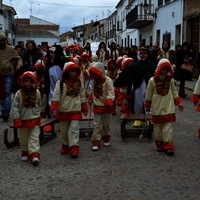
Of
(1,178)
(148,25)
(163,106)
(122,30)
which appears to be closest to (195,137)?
(163,106)

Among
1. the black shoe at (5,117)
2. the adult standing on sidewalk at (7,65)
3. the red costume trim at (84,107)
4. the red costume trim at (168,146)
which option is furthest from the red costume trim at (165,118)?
the black shoe at (5,117)

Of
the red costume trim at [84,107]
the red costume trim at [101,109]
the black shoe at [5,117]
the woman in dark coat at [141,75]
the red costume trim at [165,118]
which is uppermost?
the woman in dark coat at [141,75]

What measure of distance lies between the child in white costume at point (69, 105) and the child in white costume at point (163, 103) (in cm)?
114

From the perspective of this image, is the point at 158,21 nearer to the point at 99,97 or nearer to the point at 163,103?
the point at 99,97

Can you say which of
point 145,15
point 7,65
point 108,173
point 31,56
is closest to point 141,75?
point 108,173

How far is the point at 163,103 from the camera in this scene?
21.6 ft

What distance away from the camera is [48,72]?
898 cm

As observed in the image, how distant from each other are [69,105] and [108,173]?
1438mm

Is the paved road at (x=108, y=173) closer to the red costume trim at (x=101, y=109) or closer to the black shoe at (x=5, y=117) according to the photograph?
the red costume trim at (x=101, y=109)

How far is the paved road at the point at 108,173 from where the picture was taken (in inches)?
187

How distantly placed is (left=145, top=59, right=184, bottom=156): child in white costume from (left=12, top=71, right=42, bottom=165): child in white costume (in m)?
1.88

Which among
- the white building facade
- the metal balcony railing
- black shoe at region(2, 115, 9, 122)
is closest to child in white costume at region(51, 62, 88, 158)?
black shoe at region(2, 115, 9, 122)

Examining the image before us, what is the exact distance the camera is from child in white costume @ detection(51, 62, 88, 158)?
6.41 meters

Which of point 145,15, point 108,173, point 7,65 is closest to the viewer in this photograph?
point 108,173
